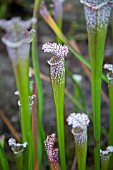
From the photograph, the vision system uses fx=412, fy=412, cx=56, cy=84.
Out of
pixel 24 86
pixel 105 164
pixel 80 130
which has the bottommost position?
pixel 105 164

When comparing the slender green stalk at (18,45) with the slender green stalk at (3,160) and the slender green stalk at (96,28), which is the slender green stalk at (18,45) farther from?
the slender green stalk at (3,160)

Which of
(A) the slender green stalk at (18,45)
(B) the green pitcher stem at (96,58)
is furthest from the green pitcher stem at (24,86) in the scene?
(B) the green pitcher stem at (96,58)

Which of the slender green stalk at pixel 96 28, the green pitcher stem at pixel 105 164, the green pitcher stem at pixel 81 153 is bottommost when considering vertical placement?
the green pitcher stem at pixel 105 164

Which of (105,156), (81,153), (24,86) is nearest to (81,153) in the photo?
(81,153)

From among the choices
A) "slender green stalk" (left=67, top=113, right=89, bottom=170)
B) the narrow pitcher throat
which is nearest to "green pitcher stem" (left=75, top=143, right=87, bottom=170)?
"slender green stalk" (left=67, top=113, right=89, bottom=170)

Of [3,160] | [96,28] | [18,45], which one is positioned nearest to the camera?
[18,45]

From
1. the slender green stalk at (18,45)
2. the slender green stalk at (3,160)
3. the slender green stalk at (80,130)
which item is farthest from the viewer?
the slender green stalk at (3,160)

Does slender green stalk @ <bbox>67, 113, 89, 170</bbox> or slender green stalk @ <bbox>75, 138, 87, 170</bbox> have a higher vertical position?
slender green stalk @ <bbox>67, 113, 89, 170</bbox>

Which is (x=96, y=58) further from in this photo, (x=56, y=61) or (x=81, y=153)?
(x=81, y=153)

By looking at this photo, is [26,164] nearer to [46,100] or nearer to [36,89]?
[36,89]

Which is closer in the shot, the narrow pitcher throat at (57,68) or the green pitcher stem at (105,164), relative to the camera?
the narrow pitcher throat at (57,68)

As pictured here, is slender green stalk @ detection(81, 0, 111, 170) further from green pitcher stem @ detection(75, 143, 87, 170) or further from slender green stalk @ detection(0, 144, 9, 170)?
slender green stalk @ detection(0, 144, 9, 170)

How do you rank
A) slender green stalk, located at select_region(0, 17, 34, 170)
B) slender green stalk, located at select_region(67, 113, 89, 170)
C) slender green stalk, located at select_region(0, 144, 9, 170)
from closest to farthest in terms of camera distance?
slender green stalk, located at select_region(0, 17, 34, 170), slender green stalk, located at select_region(67, 113, 89, 170), slender green stalk, located at select_region(0, 144, 9, 170)

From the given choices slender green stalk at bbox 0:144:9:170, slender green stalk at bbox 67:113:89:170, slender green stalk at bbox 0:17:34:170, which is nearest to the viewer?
slender green stalk at bbox 0:17:34:170
